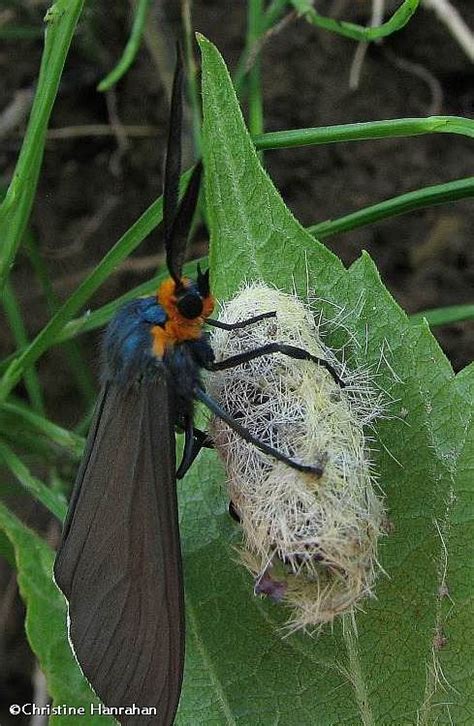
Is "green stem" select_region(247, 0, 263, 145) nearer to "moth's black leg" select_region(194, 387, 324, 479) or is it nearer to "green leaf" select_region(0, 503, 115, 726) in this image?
"moth's black leg" select_region(194, 387, 324, 479)

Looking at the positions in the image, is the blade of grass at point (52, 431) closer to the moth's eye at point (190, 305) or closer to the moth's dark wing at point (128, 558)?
the moth's dark wing at point (128, 558)

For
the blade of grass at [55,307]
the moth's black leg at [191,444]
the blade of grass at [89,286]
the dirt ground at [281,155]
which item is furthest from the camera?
the dirt ground at [281,155]

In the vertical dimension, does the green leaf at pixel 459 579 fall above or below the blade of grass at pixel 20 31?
below

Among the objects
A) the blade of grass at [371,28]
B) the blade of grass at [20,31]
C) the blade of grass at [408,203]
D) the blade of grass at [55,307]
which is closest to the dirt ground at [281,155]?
the blade of grass at [20,31]

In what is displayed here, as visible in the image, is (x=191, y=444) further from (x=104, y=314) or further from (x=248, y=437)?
(x=104, y=314)

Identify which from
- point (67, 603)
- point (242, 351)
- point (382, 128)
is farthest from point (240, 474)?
point (382, 128)

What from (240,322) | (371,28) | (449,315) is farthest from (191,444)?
(371,28)
